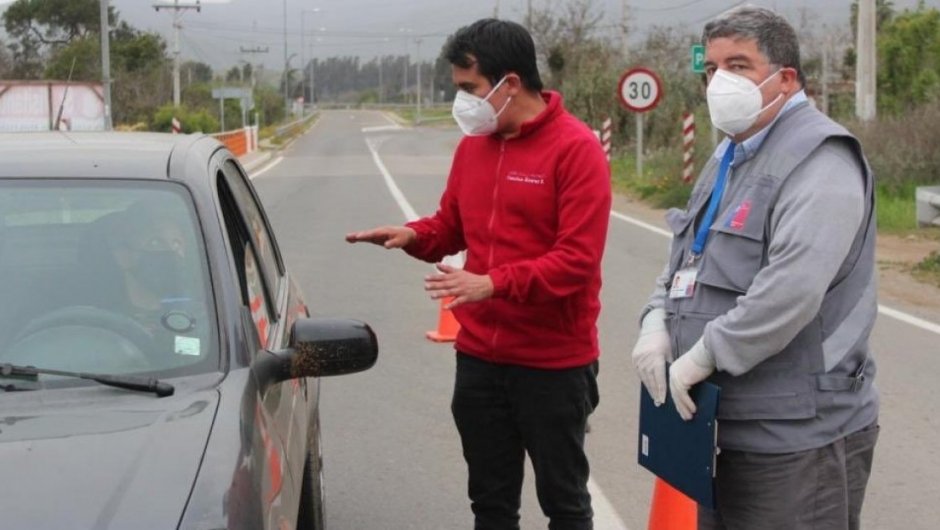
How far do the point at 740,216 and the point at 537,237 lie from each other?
108 centimetres

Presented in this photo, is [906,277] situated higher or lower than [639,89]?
lower

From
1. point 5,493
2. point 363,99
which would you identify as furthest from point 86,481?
point 363,99

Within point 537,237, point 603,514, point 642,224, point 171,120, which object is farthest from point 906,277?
point 171,120

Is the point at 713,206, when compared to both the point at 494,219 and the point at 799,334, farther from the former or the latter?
the point at 494,219

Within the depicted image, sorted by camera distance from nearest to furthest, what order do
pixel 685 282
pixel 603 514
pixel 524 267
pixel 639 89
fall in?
pixel 685 282
pixel 524 267
pixel 603 514
pixel 639 89

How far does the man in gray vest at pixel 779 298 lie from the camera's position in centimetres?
296

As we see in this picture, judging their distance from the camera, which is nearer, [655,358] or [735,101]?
[735,101]

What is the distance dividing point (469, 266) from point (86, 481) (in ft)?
5.66

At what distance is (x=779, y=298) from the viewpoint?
2928mm

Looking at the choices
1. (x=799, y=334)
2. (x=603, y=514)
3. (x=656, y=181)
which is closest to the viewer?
(x=799, y=334)

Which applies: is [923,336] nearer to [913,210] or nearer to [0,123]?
[913,210]

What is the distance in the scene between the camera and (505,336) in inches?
163

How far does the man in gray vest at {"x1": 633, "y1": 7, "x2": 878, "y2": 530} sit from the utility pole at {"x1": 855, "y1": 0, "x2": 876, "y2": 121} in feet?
62.3

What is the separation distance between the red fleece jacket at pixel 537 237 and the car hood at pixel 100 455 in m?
1.05
